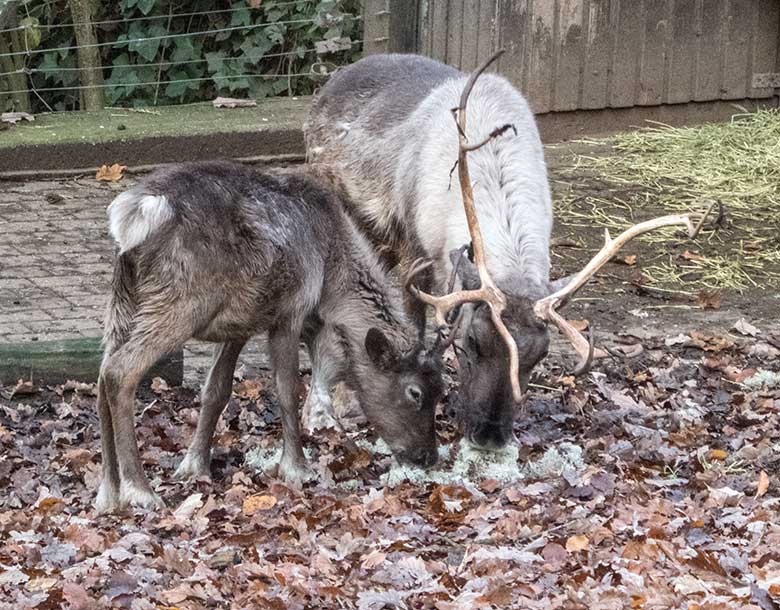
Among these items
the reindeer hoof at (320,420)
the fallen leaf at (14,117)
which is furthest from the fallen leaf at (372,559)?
the fallen leaf at (14,117)

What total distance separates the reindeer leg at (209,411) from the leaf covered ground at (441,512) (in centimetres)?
13

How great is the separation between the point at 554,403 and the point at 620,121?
4.94 metres

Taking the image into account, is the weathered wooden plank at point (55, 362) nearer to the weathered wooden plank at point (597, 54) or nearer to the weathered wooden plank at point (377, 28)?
the weathered wooden plank at point (377, 28)

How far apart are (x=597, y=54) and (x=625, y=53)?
22 cm

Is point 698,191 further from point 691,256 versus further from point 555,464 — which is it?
point 555,464

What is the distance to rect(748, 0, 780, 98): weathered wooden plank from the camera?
1115 centimetres

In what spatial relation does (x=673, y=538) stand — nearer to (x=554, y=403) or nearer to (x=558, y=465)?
(x=558, y=465)

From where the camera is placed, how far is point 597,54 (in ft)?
35.9

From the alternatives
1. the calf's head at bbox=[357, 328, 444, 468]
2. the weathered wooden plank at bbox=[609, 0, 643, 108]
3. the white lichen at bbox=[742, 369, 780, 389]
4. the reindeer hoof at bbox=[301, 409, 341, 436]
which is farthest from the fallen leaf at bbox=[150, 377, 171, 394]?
the weathered wooden plank at bbox=[609, 0, 643, 108]

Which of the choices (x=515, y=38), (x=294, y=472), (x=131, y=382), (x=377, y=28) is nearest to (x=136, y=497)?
(x=131, y=382)

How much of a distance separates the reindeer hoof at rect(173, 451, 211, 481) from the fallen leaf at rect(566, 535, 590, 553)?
5.52 feet

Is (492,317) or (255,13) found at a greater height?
(255,13)

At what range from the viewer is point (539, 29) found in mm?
10742

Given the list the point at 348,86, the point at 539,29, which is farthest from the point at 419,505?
the point at 539,29
